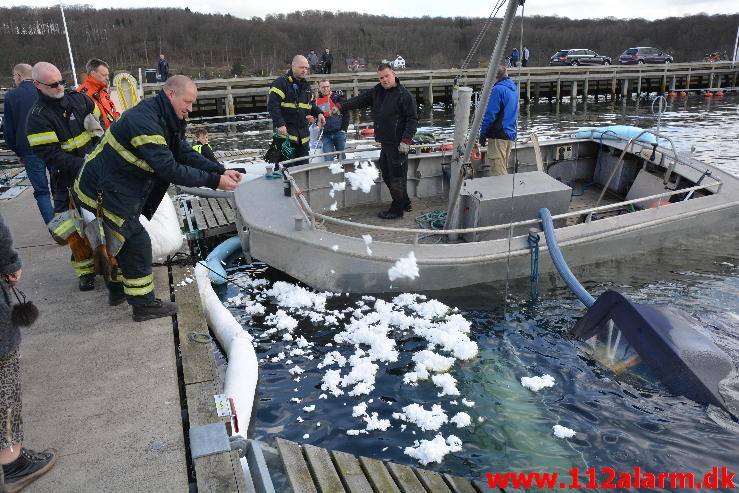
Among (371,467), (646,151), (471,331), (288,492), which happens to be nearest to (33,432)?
(288,492)

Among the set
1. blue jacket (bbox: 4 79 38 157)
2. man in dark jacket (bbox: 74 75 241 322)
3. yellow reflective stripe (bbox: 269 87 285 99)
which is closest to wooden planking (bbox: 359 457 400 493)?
man in dark jacket (bbox: 74 75 241 322)

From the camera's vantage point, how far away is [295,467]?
302cm

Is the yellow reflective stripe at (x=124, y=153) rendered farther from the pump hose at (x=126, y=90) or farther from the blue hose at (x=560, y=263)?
the pump hose at (x=126, y=90)

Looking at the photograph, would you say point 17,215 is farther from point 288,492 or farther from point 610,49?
point 610,49

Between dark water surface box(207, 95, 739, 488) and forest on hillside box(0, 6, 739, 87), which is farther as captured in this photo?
forest on hillside box(0, 6, 739, 87)

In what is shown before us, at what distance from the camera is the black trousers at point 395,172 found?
6.70 meters

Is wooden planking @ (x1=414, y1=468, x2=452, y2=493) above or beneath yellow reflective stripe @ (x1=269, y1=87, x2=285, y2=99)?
beneath

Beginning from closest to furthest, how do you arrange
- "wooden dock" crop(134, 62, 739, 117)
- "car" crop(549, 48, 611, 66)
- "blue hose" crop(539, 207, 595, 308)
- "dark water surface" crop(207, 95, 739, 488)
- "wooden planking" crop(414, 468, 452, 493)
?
1. "wooden planking" crop(414, 468, 452, 493)
2. "dark water surface" crop(207, 95, 739, 488)
3. "blue hose" crop(539, 207, 595, 308)
4. "wooden dock" crop(134, 62, 739, 117)
5. "car" crop(549, 48, 611, 66)

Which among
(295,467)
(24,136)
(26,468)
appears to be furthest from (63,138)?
(295,467)

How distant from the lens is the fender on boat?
6.14 meters

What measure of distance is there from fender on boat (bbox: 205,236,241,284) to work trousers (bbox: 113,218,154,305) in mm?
1905

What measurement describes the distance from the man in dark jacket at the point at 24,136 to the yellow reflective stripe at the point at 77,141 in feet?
4.82

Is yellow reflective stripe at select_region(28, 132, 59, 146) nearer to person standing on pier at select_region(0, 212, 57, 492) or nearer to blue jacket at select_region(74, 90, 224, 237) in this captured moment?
blue jacket at select_region(74, 90, 224, 237)

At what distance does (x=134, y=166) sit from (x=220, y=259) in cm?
308
